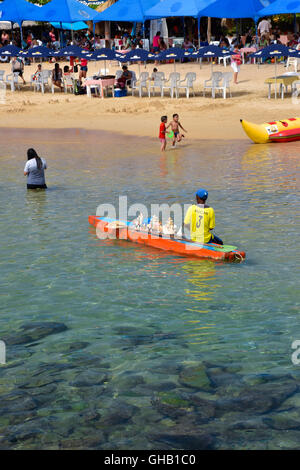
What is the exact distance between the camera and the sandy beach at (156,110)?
27.8 metres

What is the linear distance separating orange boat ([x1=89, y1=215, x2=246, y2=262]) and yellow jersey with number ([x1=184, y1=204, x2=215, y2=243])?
0.14m

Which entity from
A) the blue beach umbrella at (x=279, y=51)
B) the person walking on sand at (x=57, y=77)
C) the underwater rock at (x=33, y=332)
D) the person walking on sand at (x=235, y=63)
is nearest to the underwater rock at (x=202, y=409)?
the underwater rock at (x=33, y=332)

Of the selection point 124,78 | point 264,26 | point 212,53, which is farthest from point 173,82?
point 264,26

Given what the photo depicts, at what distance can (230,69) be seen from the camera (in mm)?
35031

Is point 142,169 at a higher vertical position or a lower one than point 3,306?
higher

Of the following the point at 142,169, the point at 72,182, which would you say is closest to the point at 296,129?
the point at 142,169

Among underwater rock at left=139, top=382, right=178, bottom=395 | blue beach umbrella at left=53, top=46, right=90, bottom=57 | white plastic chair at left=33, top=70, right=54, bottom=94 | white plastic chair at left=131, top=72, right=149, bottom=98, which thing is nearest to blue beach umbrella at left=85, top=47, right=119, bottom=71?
blue beach umbrella at left=53, top=46, right=90, bottom=57

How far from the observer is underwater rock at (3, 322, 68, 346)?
8.63m

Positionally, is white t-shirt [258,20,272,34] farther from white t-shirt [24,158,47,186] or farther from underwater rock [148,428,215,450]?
underwater rock [148,428,215,450]

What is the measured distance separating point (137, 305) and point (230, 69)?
89.9 feet

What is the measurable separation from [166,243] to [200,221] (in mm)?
1045

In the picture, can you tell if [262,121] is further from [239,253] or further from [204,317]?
[204,317]

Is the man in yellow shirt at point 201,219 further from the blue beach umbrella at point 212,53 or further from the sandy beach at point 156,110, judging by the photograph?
the blue beach umbrella at point 212,53
